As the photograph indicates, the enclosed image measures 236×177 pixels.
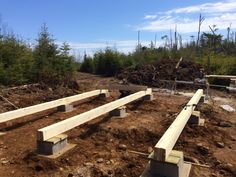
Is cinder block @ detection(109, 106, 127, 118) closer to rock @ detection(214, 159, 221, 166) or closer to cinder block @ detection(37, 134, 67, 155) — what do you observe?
cinder block @ detection(37, 134, 67, 155)

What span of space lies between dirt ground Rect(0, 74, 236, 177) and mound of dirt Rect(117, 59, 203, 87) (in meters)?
5.65

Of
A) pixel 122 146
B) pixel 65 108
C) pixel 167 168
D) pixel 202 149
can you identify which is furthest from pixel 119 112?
pixel 167 168

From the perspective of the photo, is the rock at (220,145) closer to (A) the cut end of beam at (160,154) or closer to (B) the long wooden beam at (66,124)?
(A) the cut end of beam at (160,154)

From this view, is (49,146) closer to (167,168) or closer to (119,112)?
(167,168)

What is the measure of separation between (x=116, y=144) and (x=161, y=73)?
8.98 metres

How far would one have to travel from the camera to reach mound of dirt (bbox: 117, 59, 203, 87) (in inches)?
505

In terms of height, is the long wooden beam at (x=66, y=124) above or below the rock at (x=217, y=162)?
above

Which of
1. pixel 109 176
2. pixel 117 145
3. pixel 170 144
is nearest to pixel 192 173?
pixel 170 144

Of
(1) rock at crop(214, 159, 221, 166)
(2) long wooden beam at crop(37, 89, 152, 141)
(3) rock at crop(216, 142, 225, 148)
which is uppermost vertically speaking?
(2) long wooden beam at crop(37, 89, 152, 141)

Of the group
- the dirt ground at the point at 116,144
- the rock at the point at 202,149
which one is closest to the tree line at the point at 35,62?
the dirt ground at the point at 116,144

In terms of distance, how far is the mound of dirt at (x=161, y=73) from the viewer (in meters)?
12.8

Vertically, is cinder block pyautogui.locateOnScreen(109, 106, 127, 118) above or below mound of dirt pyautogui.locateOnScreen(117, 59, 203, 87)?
below

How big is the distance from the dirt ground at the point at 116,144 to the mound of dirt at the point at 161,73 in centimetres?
565

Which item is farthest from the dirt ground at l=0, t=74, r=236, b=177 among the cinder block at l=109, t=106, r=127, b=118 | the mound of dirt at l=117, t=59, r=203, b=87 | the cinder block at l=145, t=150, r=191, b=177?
the mound of dirt at l=117, t=59, r=203, b=87
